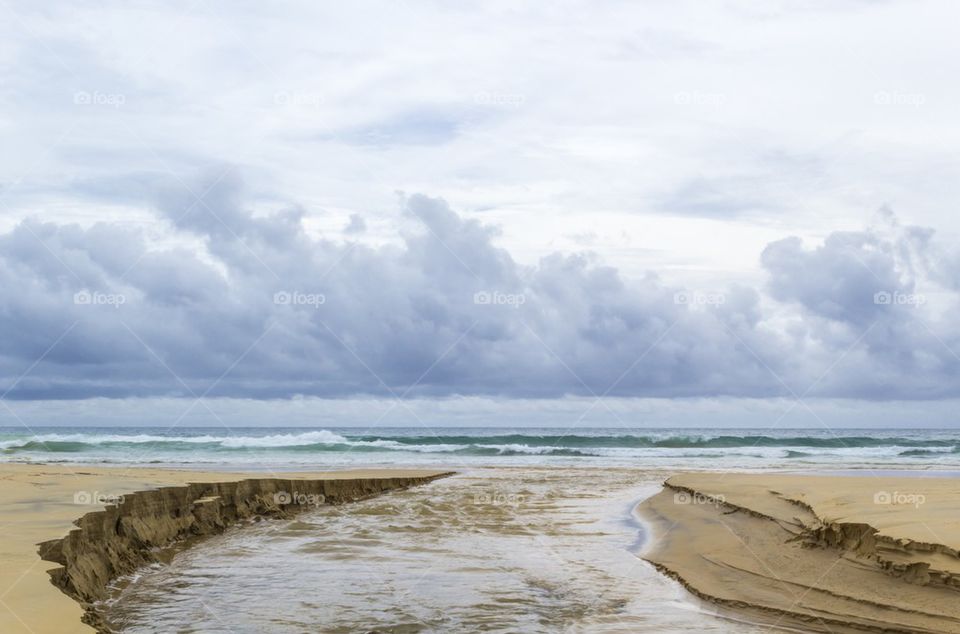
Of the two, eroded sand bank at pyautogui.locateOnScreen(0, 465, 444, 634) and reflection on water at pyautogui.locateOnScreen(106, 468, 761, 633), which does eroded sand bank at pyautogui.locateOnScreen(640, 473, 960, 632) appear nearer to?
reflection on water at pyautogui.locateOnScreen(106, 468, 761, 633)

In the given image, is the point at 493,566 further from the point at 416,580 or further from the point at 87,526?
the point at 87,526

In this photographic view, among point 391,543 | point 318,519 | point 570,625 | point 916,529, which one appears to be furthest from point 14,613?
point 318,519

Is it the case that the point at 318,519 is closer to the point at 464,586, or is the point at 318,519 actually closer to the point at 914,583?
the point at 464,586

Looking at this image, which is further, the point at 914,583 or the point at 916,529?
the point at 916,529

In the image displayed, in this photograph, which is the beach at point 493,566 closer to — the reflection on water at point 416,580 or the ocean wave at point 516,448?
the reflection on water at point 416,580

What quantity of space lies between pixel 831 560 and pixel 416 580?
468 centimetres

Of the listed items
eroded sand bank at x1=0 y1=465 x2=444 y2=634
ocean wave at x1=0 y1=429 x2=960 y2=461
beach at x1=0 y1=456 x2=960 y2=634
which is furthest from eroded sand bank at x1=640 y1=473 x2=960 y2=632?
ocean wave at x1=0 y1=429 x2=960 y2=461

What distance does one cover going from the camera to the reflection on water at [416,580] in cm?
734

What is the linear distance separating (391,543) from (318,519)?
362 cm

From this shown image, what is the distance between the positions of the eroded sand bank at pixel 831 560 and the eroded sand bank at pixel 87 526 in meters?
6.09

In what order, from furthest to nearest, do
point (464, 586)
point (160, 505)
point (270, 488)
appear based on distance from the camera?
1. point (270, 488)
2. point (160, 505)
3. point (464, 586)

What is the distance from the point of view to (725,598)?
8188 mm

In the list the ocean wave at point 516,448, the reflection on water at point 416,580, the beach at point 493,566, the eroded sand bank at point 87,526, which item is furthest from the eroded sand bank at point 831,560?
the ocean wave at point 516,448

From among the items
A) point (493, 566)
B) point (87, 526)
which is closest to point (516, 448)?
point (493, 566)
